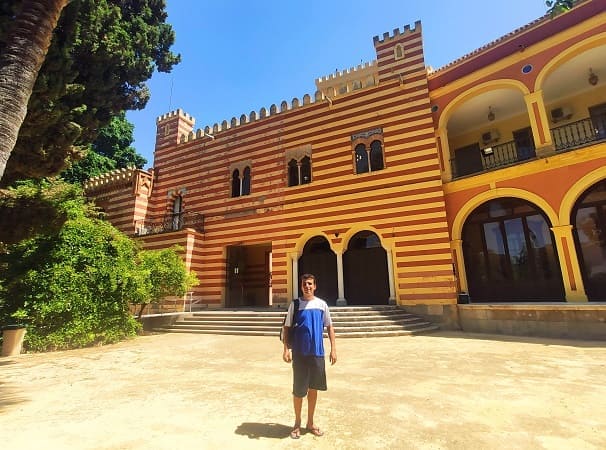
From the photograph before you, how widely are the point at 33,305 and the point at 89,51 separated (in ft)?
21.2

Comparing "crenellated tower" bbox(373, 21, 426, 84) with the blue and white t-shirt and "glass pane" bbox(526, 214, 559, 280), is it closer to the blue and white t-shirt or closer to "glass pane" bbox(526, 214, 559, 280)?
"glass pane" bbox(526, 214, 559, 280)

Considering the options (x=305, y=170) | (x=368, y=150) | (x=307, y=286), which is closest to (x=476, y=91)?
(x=368, y=150)

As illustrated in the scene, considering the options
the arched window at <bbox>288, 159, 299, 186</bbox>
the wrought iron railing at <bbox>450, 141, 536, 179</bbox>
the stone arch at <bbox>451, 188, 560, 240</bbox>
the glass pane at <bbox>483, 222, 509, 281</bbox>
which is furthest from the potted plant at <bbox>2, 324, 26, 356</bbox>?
the wrought iron railing at <bbox>450, 141, 536, 179</bbox>

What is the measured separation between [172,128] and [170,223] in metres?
5.92

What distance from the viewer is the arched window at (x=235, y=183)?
661 inches

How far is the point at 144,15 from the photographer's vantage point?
385 inches

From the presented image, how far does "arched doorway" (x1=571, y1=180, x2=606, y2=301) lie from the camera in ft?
32.9

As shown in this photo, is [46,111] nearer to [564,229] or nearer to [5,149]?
[5,149]

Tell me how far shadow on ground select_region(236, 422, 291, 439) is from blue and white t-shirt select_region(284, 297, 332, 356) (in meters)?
0.79

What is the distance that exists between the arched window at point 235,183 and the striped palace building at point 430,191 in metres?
0.05

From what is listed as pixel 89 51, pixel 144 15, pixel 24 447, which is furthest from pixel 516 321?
pixel 144 15

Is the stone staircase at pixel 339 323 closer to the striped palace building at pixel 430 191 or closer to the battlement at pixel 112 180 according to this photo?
the striped palace building at pixel 430 191

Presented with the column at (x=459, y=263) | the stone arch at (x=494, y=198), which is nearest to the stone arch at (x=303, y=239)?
the column at (x=459, y=263)

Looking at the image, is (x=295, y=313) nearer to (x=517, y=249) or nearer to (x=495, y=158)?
(x=517, y=249)
